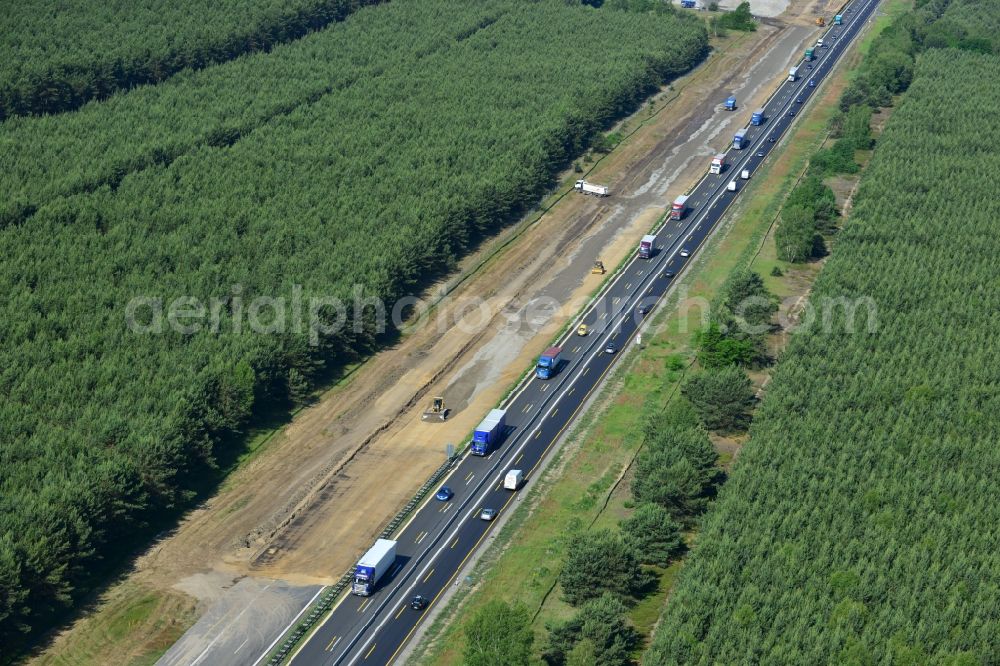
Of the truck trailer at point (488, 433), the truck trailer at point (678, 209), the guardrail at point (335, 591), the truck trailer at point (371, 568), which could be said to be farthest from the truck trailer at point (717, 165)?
the truck trailer at point (371, 568)

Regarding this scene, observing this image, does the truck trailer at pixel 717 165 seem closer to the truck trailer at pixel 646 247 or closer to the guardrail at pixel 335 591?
the truck trailer at pixel 646 247

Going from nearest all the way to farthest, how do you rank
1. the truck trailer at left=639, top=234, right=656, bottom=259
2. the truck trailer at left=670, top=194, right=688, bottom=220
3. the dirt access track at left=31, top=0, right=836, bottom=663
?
the dirt access track at left=31, top=0, right=836, bottom=663
the truck trailer at left=639, top=234, right=656, bottom=259
the truck trailer at left=670, top=194, right=688, bottom=220

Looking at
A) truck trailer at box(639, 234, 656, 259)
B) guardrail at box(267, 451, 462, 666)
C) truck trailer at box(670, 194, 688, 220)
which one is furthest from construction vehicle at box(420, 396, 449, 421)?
truck trailer at box(670, 194, 688, 220)

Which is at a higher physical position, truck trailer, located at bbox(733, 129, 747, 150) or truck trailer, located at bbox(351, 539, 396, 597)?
truck trailer, located at bbox(351, 539, 396, 597)

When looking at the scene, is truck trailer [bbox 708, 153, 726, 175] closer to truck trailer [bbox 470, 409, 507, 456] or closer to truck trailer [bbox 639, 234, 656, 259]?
truck trailer [bbox 639, 234, 656, 259]

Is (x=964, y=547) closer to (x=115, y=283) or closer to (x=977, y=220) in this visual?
(x=977, y=220)

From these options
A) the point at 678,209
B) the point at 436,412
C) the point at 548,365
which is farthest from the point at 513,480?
the point at 678,209
